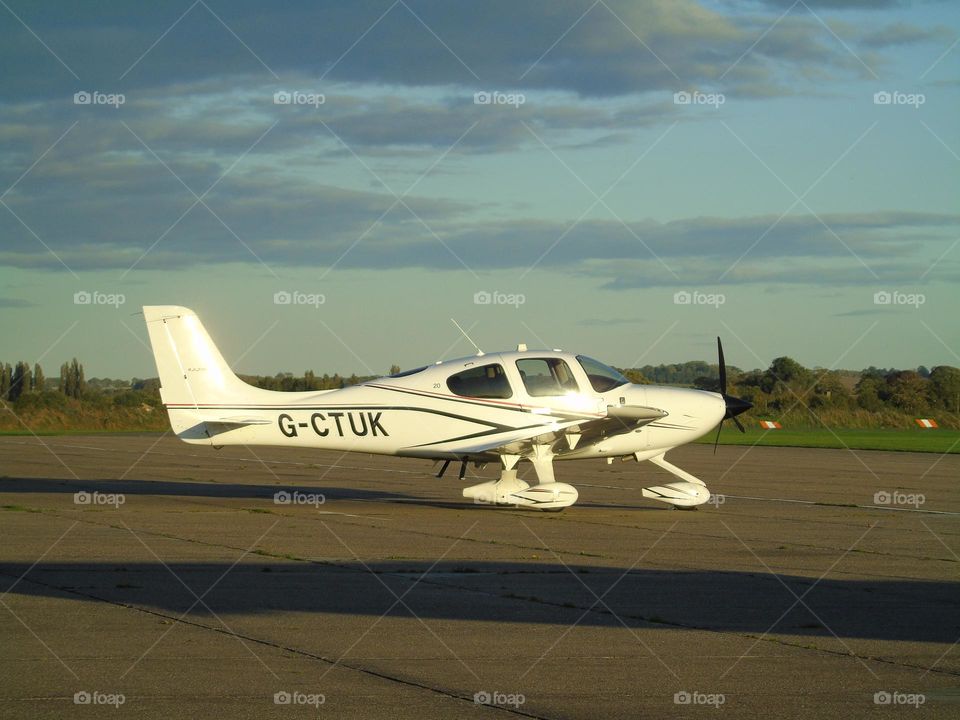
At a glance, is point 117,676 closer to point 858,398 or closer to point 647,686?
point 647,686

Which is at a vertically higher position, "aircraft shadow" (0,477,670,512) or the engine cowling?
"aircraft shadow" (0,477,670,512)

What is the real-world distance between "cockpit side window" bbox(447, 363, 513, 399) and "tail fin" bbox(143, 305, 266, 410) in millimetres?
3252

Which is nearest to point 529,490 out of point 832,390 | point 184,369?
point 184,369

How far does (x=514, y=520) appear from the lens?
60.1 feet

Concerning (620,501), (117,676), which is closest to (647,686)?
(117,676)

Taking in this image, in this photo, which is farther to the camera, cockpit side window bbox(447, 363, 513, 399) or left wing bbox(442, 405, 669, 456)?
cockpit side window bbox(447, 363, 513, 399)

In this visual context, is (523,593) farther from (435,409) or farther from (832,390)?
(832,390)

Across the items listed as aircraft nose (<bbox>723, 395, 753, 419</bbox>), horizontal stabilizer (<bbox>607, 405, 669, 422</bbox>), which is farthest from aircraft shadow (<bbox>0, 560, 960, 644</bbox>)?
aircraft nose (<bbox>723, 395, 753, 419</bbox>)

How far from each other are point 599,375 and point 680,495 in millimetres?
2429

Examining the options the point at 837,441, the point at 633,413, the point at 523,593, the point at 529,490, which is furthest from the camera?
the point at 837,441

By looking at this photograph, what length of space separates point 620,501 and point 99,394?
193 feet

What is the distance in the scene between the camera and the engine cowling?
19250mm

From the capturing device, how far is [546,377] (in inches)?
752

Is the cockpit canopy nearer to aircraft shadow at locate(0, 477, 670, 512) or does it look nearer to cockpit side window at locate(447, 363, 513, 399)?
cockpit side window at locate(447, 363, 513, 399)
